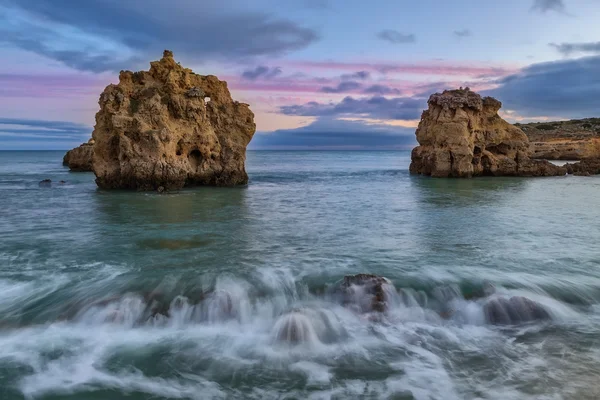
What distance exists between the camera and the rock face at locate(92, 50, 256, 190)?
986 inches

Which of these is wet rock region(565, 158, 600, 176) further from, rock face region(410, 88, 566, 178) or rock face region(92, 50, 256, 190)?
rock face region(92, 50, 256, 190)

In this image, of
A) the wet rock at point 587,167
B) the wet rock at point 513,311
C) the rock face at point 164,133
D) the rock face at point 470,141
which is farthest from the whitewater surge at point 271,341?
the wet rock at point 587,167

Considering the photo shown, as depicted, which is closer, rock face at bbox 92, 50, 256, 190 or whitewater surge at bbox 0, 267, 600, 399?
whitewater surge at bbox 0, 267, 600, 399

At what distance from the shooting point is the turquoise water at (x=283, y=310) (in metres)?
6.06

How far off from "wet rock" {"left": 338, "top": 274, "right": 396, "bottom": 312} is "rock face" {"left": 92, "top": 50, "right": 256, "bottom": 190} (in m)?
18.9

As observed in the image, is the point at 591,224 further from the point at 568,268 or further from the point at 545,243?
the point at 568,268

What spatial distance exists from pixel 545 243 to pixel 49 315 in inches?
508

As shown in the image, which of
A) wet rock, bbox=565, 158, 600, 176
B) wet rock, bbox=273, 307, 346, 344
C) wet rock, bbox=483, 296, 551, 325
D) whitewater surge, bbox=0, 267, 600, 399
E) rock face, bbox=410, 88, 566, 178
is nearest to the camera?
whitewater surge, bbox=0, 267, 600, 399

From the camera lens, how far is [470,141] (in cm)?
3809

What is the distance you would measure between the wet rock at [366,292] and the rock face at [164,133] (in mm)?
18920

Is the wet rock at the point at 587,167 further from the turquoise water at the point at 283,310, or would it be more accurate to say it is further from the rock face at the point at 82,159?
the rock face at the point at 82,159

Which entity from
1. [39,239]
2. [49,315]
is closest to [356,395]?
[49,315]

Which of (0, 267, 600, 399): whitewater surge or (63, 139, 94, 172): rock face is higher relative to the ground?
(63, 139, 94, 172): rock face

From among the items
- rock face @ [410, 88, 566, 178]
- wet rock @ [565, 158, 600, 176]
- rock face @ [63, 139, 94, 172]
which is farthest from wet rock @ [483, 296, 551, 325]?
rock face @ [63, 139, 94, 172]
